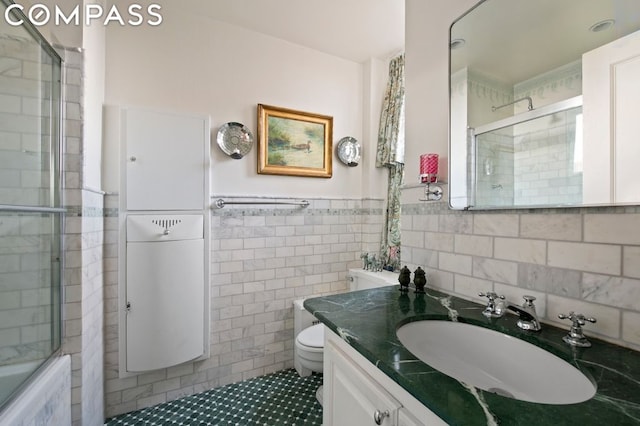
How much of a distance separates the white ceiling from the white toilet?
1.98m

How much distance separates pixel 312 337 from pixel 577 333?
1.51 metres

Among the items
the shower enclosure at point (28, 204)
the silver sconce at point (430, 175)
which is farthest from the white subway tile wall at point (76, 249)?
the silver sconce at point (430, 175)

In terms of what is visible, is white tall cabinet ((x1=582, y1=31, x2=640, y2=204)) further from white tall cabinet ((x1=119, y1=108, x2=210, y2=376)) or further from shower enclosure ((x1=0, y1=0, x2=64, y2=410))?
shower enclosure ((x1=0, y1=0, x2=64, y2=410))

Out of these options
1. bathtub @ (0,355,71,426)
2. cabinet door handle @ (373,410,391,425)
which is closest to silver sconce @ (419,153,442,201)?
cabinet door handle @ (373,410,391,425)

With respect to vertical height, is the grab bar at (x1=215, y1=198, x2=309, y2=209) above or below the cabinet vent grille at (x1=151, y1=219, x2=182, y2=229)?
above

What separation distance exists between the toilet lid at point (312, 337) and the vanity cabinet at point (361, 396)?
2.50 ft

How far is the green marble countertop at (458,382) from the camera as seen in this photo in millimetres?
556

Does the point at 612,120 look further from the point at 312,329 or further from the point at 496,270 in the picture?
the point at 312,329

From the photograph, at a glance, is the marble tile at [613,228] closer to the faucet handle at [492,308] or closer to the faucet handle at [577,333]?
the faucet handle at [577,333]

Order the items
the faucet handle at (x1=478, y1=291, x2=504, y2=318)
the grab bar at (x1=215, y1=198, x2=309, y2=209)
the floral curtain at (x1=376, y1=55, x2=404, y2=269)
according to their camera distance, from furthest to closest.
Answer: the floral curtain at (x1=376, y1=55, x2=404, y2=269), the grab bar at (x1=215, y1=198, x2=309, y2=209), the faucet handle at (x1=478, y1=291, x2=504, y2=318)

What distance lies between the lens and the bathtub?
1069mm

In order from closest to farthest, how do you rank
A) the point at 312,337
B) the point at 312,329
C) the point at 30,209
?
1. the point at 30,209
2. the point at 312,337
3. the point at 312,329

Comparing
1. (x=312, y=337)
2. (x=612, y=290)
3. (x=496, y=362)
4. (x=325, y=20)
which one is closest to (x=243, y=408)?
(x=312, y=337)

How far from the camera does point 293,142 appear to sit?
2391mm
